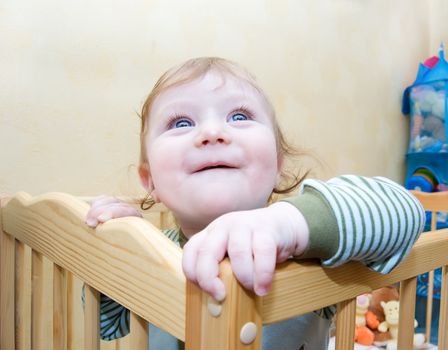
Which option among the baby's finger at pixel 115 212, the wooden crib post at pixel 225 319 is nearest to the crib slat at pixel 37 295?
the baby's finger at pixel 115 212

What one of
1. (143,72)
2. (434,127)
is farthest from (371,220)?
(434,127)

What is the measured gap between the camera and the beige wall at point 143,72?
936 mm

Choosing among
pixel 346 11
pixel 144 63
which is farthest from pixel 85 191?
pixel 346 11

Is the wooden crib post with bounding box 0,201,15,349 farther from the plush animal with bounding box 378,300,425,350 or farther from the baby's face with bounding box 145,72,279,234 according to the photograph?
the plush animal with bounding box 378,300,425,350

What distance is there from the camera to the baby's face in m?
0.50

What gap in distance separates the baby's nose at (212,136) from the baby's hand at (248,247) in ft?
0.58

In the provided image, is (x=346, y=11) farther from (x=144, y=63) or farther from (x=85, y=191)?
(x=85, y=191)

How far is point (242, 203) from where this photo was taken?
51 centimetres

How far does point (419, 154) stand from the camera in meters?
1.80

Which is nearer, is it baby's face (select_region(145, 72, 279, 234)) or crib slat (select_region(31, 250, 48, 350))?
baby's face (select_region(145, 72, 279, 234))

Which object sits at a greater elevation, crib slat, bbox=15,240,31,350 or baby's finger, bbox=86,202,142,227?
baby's finger, bbox=86,202,142,227

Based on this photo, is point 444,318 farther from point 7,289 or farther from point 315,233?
point 7,289

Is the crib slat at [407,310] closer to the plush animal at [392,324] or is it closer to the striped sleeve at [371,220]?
the striped sleeve at [371,220]

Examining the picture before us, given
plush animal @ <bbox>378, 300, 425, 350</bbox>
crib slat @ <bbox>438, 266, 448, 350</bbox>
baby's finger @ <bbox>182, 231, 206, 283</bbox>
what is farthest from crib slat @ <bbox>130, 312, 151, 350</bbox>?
plush animal @ <bbox>378, 300, 425, 350</bbox>
